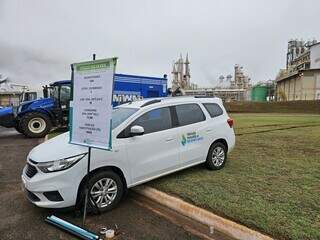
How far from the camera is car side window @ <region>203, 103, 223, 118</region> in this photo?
22.8 feet

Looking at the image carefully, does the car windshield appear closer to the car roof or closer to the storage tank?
the car roof

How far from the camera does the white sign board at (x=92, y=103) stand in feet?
13.4

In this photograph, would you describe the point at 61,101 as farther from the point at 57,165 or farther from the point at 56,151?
the point at 57,165

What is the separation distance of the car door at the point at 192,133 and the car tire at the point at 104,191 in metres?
1.58

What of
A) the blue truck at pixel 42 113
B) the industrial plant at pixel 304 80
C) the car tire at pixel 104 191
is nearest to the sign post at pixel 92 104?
the car tire at pixel 104 191

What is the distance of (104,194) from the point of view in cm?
483

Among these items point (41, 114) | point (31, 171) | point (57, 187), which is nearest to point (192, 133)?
point (57, 187)

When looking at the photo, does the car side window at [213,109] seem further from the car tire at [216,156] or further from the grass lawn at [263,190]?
the grass lawn at [263,190]

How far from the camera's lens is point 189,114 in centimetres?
648

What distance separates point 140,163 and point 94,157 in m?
0.91

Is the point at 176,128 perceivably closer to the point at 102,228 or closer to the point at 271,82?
the point at 102,228

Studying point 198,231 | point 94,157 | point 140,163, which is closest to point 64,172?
point 94,157

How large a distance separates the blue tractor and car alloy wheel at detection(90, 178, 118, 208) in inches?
416

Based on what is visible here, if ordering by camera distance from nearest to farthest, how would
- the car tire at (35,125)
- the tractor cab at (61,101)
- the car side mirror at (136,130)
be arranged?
the car side mirror at (136,130) → the car tire at (35,125) → the tractor cab at (61,101)
